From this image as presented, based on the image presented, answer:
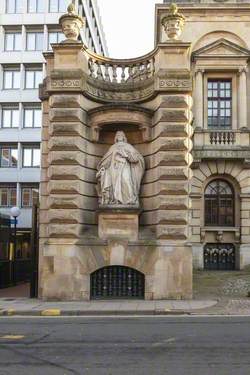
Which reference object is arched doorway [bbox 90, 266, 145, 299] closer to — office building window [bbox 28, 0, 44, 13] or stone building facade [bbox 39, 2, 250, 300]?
stone building facade [bbox 39, 2, 250, 300]

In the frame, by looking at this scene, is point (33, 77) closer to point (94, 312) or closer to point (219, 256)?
point (219, 256)

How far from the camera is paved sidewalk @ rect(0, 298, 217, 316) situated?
49.4 ft

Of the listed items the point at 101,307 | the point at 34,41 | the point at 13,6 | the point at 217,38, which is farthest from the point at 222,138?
the point at 13,6

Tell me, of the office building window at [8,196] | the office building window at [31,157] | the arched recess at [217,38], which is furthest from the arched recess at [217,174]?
the office building window at [8,196]

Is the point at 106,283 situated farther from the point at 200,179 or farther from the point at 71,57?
the point at 200,179

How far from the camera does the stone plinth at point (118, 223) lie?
58.7 feet

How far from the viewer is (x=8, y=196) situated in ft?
170

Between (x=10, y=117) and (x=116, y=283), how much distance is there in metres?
37.5

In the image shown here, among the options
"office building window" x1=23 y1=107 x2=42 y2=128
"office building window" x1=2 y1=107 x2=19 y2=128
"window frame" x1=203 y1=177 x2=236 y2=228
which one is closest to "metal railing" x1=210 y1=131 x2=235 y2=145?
"window frame" x1=203 y1=177 x2=236 y2=228

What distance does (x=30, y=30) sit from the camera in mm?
53594

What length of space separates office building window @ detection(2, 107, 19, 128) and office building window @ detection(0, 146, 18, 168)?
2044 millimetres
